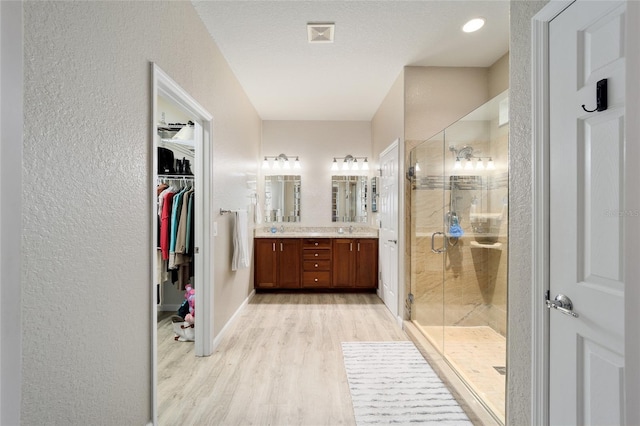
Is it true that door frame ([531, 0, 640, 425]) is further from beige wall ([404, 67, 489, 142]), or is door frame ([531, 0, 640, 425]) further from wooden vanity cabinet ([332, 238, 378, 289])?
wooden vanity cabinet ([332, 238, 378, 289])

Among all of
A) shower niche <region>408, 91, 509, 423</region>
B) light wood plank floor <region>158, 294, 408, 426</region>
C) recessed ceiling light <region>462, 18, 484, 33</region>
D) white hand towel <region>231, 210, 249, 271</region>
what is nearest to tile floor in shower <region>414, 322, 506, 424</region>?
shower niche <region>408, 91, 509, 423</region>

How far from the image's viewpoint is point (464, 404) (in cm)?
205

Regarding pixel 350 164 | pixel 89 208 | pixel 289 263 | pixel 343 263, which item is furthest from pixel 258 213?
pixel 89 208

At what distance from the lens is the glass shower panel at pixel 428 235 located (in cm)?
313

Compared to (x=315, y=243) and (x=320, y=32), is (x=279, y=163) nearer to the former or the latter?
(x=315, y=243)

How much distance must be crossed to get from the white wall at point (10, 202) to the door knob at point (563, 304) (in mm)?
1651

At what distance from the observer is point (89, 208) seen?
127cm

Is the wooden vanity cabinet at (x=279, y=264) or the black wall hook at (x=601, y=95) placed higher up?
the black wall hook at (x=601, y=95)

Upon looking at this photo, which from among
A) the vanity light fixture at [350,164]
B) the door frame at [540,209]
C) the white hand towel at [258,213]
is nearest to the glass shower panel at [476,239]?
the door frame at [540,209]

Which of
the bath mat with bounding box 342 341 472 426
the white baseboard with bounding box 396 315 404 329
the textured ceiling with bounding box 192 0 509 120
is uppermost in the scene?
the textured ceiling with bounding box 192 0 509 120

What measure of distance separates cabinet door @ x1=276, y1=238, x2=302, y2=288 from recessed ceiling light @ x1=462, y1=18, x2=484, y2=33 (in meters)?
A: 3.15

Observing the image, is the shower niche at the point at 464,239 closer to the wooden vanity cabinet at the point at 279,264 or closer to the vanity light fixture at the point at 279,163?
the wooden vanity cabinet at the point at 279,264

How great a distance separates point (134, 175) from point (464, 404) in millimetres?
2253

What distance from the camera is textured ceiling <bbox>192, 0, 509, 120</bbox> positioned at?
7.93ft
